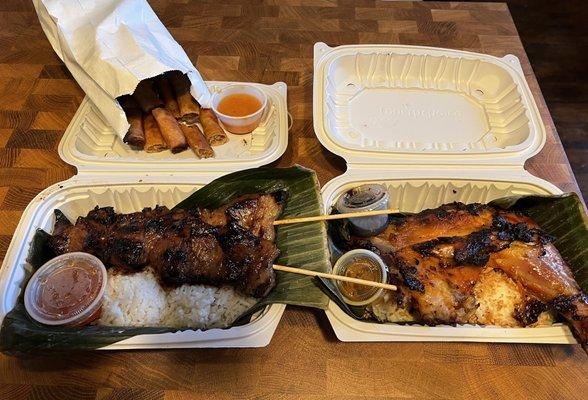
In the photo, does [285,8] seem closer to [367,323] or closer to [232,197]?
[232,197]

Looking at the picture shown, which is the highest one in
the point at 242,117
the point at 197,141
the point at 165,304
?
the point at 242,117

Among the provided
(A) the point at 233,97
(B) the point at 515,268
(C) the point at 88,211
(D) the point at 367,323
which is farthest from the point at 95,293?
(B) the point at 515,268

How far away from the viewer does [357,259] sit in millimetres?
2020

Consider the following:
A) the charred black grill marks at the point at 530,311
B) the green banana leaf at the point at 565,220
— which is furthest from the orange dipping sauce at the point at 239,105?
the charred black grill marks at the point at 530,311

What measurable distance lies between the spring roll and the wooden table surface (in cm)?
43

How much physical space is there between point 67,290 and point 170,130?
1.20 m

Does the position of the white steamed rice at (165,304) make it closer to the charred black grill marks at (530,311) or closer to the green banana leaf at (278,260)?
the green banana leaf at (278,260)

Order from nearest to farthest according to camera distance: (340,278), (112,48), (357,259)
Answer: (340,278)
(357,259)
(112,48)

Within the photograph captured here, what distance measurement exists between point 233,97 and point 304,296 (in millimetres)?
1595

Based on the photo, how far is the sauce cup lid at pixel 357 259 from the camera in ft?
6.25

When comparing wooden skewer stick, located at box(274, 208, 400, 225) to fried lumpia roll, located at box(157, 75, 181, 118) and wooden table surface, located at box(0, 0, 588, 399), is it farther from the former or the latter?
fried lumpia roll, located at box(157, 75, 181, 118)

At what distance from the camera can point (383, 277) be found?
1.91 meters

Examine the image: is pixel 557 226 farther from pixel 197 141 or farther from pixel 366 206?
pixel 197 141

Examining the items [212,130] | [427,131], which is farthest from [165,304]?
[427,131]
